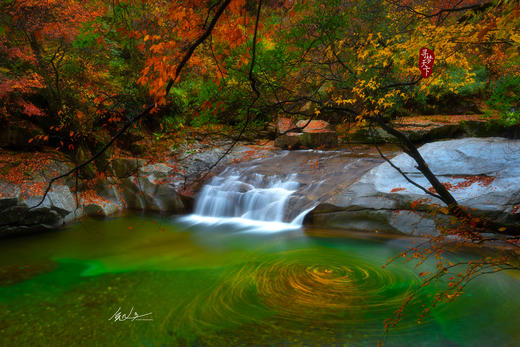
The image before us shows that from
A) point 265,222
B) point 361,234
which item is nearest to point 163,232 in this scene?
point 265,222

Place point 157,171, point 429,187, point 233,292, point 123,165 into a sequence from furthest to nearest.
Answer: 1. point 123,165
2. point 157,171
3. point 429,187
4. point 233,292

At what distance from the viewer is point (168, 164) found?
35.8ft

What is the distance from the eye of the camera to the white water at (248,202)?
8336mm

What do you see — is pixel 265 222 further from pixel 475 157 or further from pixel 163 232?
pixel 475 157

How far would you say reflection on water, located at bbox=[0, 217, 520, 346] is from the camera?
11.9ft

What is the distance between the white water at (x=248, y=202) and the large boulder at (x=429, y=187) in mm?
1054

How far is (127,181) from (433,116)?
13407mm

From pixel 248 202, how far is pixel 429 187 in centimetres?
492

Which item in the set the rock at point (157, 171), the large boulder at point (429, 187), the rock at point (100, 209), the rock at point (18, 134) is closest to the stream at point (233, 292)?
the large boulder at point (429, 187)

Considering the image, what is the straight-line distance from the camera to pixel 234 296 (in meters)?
4.57

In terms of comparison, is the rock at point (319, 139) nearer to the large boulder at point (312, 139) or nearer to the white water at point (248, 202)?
the large boulder at point (312, 139)
